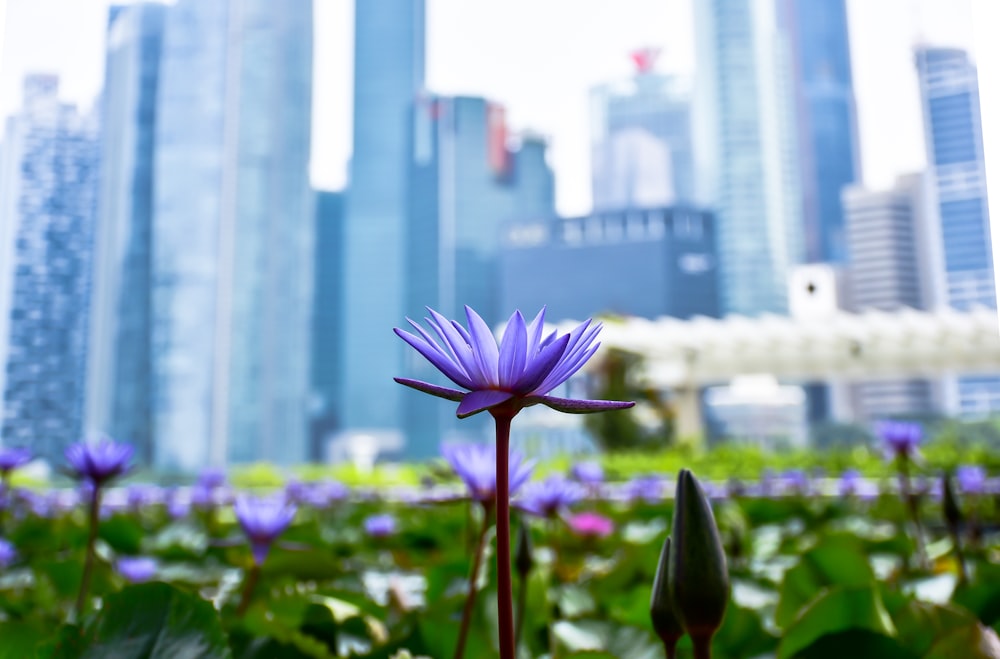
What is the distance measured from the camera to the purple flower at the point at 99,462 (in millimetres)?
807

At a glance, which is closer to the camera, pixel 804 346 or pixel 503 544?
pixel 503 544

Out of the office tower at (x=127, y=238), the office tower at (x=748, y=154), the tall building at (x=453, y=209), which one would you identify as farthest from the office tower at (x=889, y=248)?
the office tower at (x=127, y=238)

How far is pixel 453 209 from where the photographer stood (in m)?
50.9

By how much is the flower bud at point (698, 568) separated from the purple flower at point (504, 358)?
6 cm

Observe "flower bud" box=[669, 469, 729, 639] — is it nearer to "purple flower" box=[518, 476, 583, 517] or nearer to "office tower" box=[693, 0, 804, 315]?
"purple flower" box=[518, 476, 583, 517]

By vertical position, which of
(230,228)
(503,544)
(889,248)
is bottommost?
(503,544)

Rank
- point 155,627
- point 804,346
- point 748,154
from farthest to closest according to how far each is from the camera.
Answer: point 748,154, point 804,346, point 155,627

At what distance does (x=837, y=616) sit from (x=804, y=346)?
9.24 meters

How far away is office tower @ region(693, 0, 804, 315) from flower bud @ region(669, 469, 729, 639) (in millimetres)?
46715

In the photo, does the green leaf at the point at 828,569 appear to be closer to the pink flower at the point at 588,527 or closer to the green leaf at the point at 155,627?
the green leaf at the point at 155,627

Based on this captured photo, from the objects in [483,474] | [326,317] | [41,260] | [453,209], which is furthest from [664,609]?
[453,209]

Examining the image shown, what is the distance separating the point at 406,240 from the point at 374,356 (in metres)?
7.74

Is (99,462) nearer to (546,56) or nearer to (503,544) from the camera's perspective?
(503,544)

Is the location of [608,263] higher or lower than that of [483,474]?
higher
